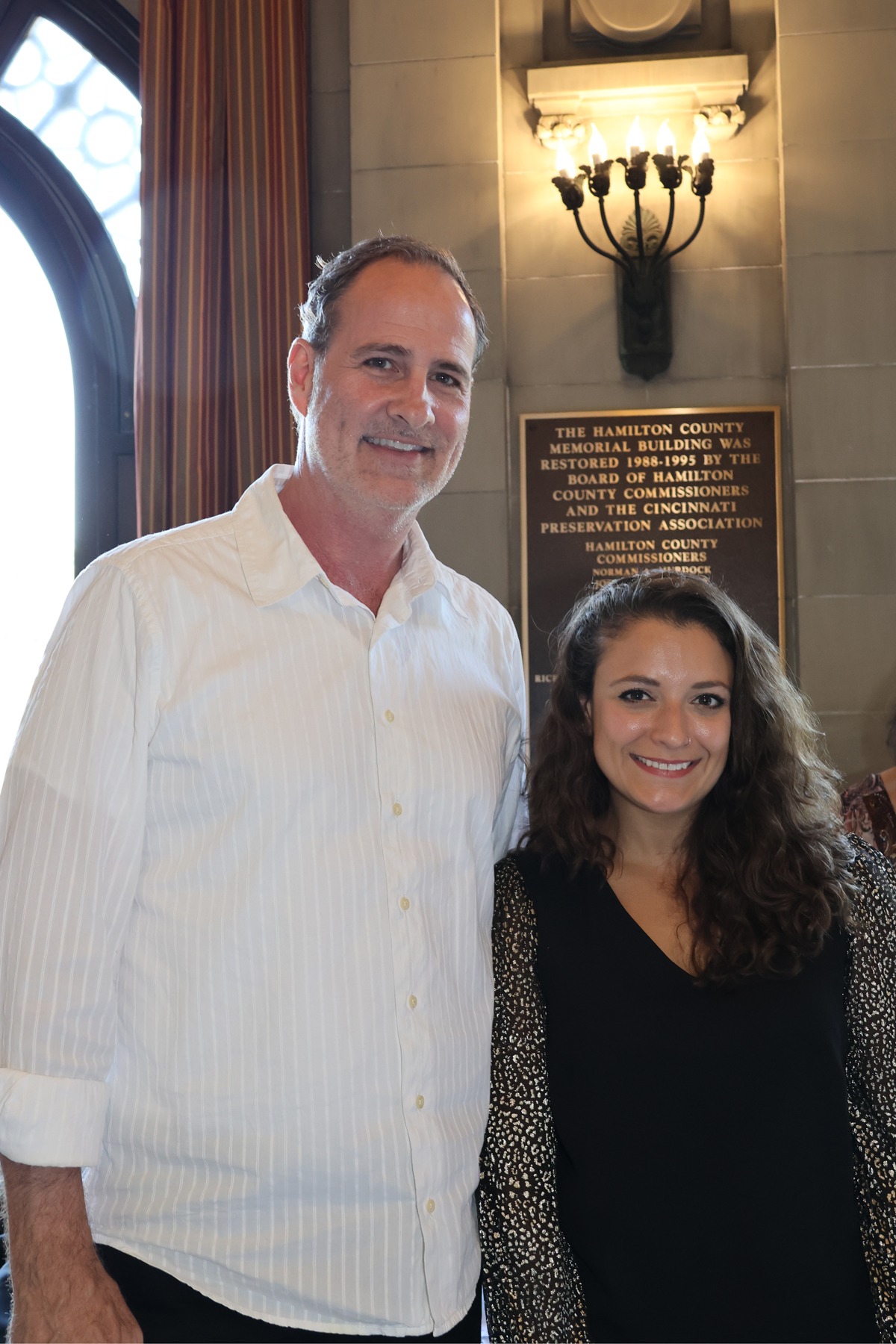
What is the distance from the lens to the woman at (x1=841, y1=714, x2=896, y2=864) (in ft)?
8.57

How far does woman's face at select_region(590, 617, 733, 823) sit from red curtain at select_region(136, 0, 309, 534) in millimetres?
2203

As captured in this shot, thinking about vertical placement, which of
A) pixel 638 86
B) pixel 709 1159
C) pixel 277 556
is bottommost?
pixel 709 1159

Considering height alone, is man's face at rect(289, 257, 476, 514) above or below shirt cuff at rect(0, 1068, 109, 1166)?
above

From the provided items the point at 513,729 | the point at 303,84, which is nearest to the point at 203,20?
the point at 303,84

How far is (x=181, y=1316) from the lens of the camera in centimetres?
135

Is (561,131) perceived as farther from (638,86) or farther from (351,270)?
(351,270)

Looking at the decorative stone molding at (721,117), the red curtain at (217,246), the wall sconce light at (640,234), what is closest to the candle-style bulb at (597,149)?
the wall sconce light at (640,234)

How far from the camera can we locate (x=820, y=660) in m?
3.48

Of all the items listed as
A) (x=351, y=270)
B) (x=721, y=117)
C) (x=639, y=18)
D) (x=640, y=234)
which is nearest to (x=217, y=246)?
(x=640, y=234)

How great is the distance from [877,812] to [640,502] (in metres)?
1.36

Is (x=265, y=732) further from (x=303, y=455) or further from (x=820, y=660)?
A: (x=820, y=660)

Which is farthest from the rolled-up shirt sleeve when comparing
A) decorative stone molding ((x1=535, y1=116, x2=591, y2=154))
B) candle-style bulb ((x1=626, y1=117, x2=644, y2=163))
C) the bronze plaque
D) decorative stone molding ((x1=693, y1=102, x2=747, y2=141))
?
decorative stone molding ((x1=693, y1=102, x2=747, y2=141))

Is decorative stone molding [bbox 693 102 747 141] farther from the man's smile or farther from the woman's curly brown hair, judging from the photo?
the man's smile

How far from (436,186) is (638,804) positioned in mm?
2568
